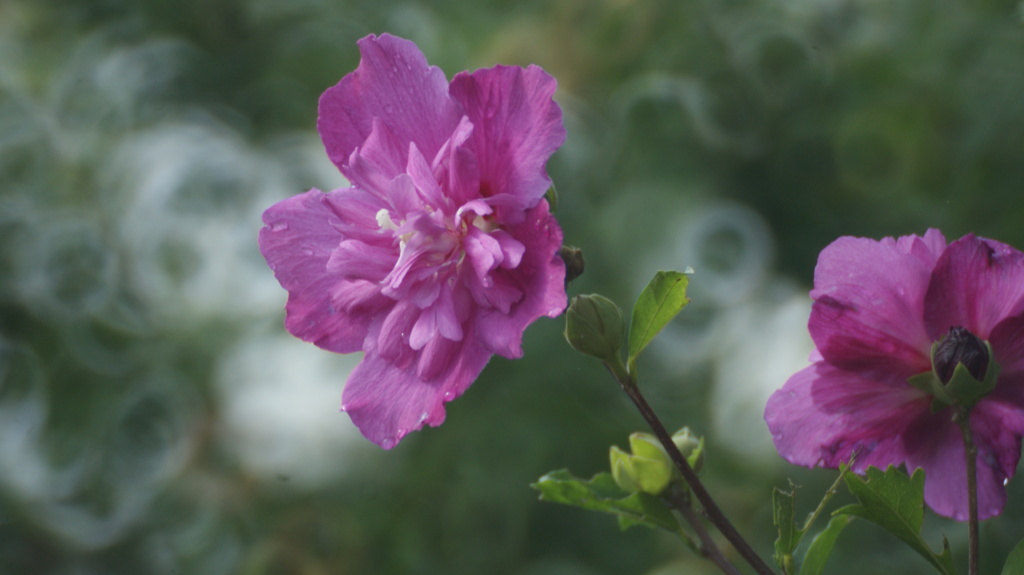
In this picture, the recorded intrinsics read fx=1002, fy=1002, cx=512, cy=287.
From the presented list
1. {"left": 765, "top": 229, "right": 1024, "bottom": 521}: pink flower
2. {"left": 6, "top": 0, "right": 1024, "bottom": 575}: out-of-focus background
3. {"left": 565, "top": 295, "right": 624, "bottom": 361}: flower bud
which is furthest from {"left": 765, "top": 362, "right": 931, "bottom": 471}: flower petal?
{"left": 6, "top": 0, "right": 1024, "bottom": 575}: out-of-focus background

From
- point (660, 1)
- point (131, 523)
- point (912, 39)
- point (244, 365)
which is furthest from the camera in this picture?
point (131, 523)

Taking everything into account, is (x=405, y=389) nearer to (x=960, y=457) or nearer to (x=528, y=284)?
(x=528, y=284)

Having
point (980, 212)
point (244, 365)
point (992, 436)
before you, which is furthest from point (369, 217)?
point (244, 365)

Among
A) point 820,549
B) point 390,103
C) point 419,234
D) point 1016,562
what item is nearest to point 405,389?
point 419,234

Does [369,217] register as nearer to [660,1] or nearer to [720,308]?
[720,308]

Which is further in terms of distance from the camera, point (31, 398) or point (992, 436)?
point (31, 398)

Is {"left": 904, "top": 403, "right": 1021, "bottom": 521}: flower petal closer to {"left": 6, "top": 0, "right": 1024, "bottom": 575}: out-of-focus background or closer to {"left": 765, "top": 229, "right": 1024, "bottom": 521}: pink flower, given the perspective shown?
{"left": 765, "top": 229, "right": 1024, "bottom": 521}: pink flower

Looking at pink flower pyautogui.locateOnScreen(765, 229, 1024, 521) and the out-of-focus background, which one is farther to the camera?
the out-of-focus background
